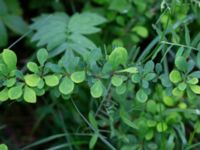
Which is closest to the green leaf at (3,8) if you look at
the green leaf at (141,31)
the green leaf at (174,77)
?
the green leaf at (141,31)

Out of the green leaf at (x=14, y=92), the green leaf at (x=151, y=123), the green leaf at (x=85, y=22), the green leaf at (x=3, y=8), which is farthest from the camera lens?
the green leaf at (x=3, y=8)

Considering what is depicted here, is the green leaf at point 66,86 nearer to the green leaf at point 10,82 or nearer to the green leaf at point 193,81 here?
the green leaf at point 10,82

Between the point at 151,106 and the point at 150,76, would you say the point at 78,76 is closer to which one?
the point at 150,76

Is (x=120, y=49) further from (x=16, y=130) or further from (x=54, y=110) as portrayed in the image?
(x=16, y=130)

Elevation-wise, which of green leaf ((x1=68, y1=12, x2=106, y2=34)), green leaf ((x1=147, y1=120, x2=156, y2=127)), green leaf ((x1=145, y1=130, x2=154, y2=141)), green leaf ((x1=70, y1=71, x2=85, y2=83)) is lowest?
green leaf ((x1=145, y1=130, x2=154, y2=141))

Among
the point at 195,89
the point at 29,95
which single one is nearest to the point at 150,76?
the point at 195,89

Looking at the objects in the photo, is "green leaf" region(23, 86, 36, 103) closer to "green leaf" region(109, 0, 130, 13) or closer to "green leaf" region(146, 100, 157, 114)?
"green leaf" region(146, 100, 157, 114)

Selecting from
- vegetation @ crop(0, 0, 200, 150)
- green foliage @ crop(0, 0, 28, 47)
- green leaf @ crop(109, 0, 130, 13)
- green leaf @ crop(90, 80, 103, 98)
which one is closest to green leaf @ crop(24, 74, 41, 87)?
vegetation @ crop(0, 0, 200, 150)

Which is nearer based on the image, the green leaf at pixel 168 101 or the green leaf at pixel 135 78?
the green leaf at pixel 135 78
